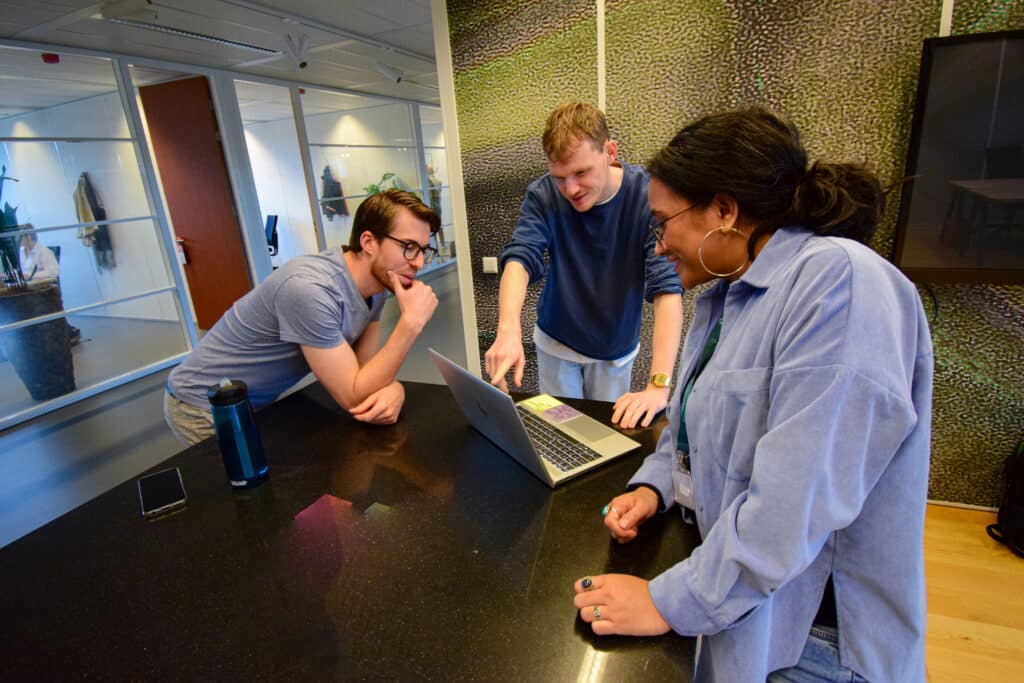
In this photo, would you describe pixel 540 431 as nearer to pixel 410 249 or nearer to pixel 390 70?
pixel 410 249

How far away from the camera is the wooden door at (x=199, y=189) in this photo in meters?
5.29

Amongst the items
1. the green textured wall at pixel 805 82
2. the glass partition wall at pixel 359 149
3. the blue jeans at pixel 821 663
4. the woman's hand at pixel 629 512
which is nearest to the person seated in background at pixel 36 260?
the glass partition wall at pixel 359 149

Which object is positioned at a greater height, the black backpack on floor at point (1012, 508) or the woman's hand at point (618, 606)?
the woman's hand at point (618, 606)

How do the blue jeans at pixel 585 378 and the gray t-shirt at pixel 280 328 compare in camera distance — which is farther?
the blue jeans at pixel 585 378

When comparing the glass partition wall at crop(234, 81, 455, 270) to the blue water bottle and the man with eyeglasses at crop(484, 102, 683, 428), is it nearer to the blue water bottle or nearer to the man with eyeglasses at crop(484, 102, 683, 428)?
the man with eyeglasses at crop(484, 102, 683, 428)

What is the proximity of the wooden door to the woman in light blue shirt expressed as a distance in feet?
19.0

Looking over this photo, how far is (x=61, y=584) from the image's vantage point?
0.83 meters

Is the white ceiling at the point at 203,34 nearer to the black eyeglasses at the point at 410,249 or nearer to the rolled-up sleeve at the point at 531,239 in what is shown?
the rolled-up sleeve at the point at 531,239

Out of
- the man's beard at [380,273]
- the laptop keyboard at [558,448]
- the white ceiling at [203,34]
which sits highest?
the white ceiling at [203,34]

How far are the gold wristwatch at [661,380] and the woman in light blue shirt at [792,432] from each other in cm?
53

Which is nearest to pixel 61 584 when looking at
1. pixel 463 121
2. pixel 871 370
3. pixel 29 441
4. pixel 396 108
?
pixel 871 370

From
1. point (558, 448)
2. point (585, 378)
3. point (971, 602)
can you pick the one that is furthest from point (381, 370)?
point (971, 602)

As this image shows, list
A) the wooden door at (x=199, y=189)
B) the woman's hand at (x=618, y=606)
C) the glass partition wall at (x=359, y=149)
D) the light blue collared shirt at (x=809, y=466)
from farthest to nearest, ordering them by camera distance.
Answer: the glass partition wall at (x=359, y=149) < the wooden door at (x=199, y=189) < the woman's hand at (x=618, y=606) < the light blue collared shirt at (x=809, y=466)

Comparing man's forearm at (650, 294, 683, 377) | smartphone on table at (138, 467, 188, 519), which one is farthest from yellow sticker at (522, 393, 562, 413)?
smartphone on table at (138, 467, 188, 519)
